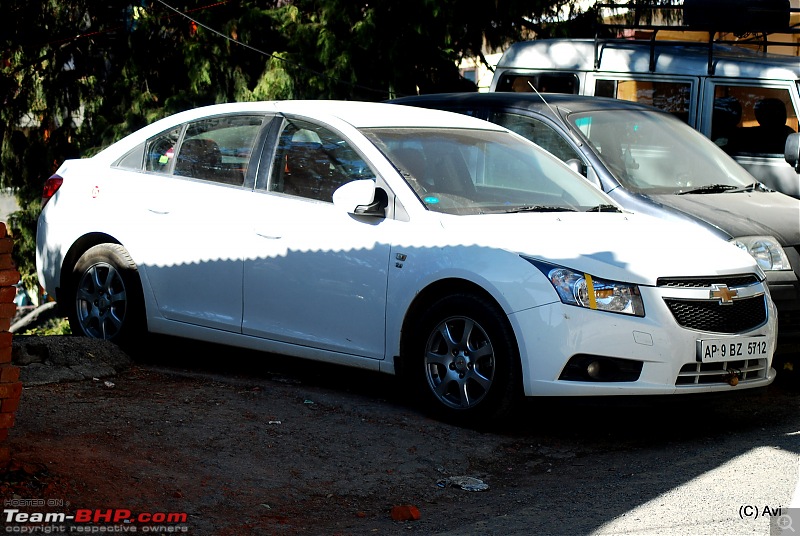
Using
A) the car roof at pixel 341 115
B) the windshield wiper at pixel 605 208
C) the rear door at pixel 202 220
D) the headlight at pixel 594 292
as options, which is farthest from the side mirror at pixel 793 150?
the rear door at pixel 202 220

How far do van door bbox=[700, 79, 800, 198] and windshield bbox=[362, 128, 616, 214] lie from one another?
9.95 ft

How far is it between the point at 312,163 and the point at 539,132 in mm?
2424

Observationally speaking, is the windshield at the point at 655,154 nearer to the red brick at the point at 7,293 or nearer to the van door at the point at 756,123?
the van door at the point at 756,123

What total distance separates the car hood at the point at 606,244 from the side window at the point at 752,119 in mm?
3615

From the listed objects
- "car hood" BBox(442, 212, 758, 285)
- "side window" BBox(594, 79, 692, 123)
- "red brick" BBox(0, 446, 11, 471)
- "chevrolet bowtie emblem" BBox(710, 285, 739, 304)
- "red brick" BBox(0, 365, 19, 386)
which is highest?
"side window" BBox(594, 79, 692, 123)

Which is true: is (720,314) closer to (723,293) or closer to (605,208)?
(723,293)

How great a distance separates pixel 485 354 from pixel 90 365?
2.57m

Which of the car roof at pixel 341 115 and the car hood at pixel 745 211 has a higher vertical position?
the car roof at pixel 341 115

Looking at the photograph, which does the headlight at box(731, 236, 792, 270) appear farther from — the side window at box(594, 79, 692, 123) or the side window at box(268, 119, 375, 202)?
the side window at box(594, 79, 692, 123)

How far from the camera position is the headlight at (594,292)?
19.5 feet

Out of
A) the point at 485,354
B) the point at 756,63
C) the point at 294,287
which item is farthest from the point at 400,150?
the point at 756,63

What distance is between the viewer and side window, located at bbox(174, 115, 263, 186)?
7398 mm

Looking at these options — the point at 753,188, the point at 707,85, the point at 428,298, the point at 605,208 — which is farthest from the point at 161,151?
the point at 707,85

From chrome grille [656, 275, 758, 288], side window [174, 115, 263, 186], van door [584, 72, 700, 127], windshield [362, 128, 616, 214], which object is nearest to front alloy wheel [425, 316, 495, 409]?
windshield [362, 128, 616, 214]
